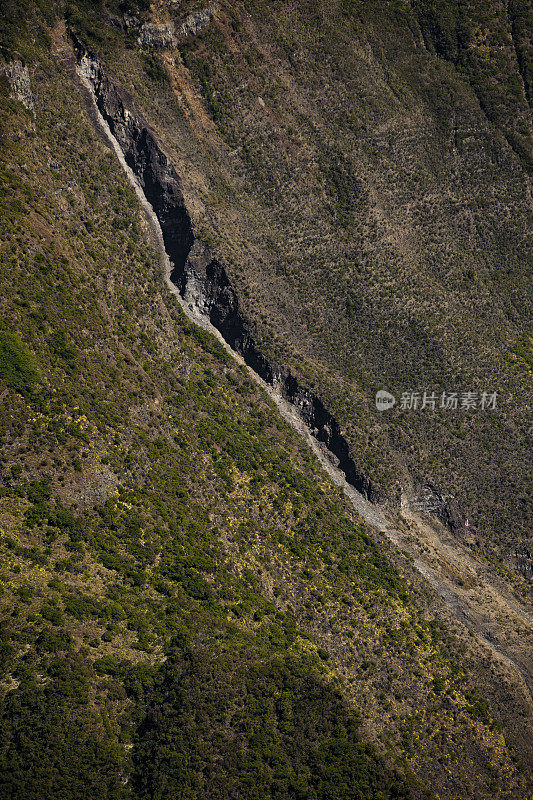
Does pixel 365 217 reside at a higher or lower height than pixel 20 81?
lower

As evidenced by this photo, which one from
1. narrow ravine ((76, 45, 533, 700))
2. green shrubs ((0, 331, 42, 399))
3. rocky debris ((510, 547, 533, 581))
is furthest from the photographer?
narrow ravine ((76, 45, 533, 700))

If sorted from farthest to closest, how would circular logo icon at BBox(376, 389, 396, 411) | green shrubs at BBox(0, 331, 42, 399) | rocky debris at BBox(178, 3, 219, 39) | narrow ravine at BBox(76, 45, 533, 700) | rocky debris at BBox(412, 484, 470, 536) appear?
rocky debris at BBox(178, 3, 219, 39) → circular logo icon at BBox(376, 389, 396, 411) → rocky debris at BBox(412, 484, 470, 536) → narrow ravine at BBox(76, 45, 533, 700) → green shrubs at BBox(0, 331, 42, 399)

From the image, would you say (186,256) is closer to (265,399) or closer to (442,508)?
(265,399)

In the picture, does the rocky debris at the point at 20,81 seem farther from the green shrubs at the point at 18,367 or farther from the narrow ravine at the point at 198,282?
the green shrubs at the point at 18,367

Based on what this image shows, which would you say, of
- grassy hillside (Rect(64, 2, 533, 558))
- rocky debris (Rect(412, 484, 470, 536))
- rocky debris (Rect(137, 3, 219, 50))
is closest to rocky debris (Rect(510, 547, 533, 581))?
grassy hillside (Rect(64, 2, 533, 558))

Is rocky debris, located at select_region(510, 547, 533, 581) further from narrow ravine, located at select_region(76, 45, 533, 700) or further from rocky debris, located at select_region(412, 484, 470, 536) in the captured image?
rocky debris, located at select_region(412, 484, 470, 536)

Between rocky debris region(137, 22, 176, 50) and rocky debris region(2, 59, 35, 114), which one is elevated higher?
rocky debris region(137, 22, 176, 50)

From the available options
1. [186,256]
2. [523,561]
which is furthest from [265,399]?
[523,561]

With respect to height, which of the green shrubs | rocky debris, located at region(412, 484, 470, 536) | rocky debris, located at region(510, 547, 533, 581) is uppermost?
the green shrubs

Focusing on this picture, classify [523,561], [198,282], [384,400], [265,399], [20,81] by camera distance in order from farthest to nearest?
[384,400] < [198,282] < [265,399] < [523,561] < [20,81]
